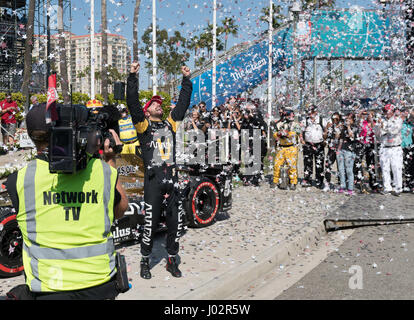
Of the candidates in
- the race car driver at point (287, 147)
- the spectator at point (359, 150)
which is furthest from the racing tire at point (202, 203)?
the spectator at point (359, 150)

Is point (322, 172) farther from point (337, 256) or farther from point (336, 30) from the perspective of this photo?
point (336, 30)

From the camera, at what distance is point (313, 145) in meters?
12.6

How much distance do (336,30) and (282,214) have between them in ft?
53.3

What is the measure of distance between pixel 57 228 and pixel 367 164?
11.3m

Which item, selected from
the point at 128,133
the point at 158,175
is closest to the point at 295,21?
the point at 128,133

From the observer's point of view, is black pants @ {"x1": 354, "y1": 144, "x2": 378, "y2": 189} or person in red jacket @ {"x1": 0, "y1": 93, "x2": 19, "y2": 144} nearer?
black pants @ {"x1": 354, "y1": 144, "x2": 378, "y2": 189}

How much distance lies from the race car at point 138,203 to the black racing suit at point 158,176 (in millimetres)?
1073

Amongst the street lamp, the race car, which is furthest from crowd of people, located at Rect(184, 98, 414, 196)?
the street lamp

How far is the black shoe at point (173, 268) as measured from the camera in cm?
547

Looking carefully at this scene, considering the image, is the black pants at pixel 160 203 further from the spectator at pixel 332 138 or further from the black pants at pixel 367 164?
the black pants at pixel 367 164

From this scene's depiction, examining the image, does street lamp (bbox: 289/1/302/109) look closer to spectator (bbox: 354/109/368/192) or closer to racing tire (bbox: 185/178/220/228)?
spectator (bbox: 354/109/368/192)

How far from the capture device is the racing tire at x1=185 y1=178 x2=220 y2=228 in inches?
303

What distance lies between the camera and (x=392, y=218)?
28.8 ft

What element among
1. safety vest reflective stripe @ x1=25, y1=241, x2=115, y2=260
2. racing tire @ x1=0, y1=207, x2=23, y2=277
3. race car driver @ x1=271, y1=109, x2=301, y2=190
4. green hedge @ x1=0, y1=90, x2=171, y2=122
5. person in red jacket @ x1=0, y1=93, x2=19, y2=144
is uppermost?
green hedge @ x1=0, y1=90, x2=171, y2=122
